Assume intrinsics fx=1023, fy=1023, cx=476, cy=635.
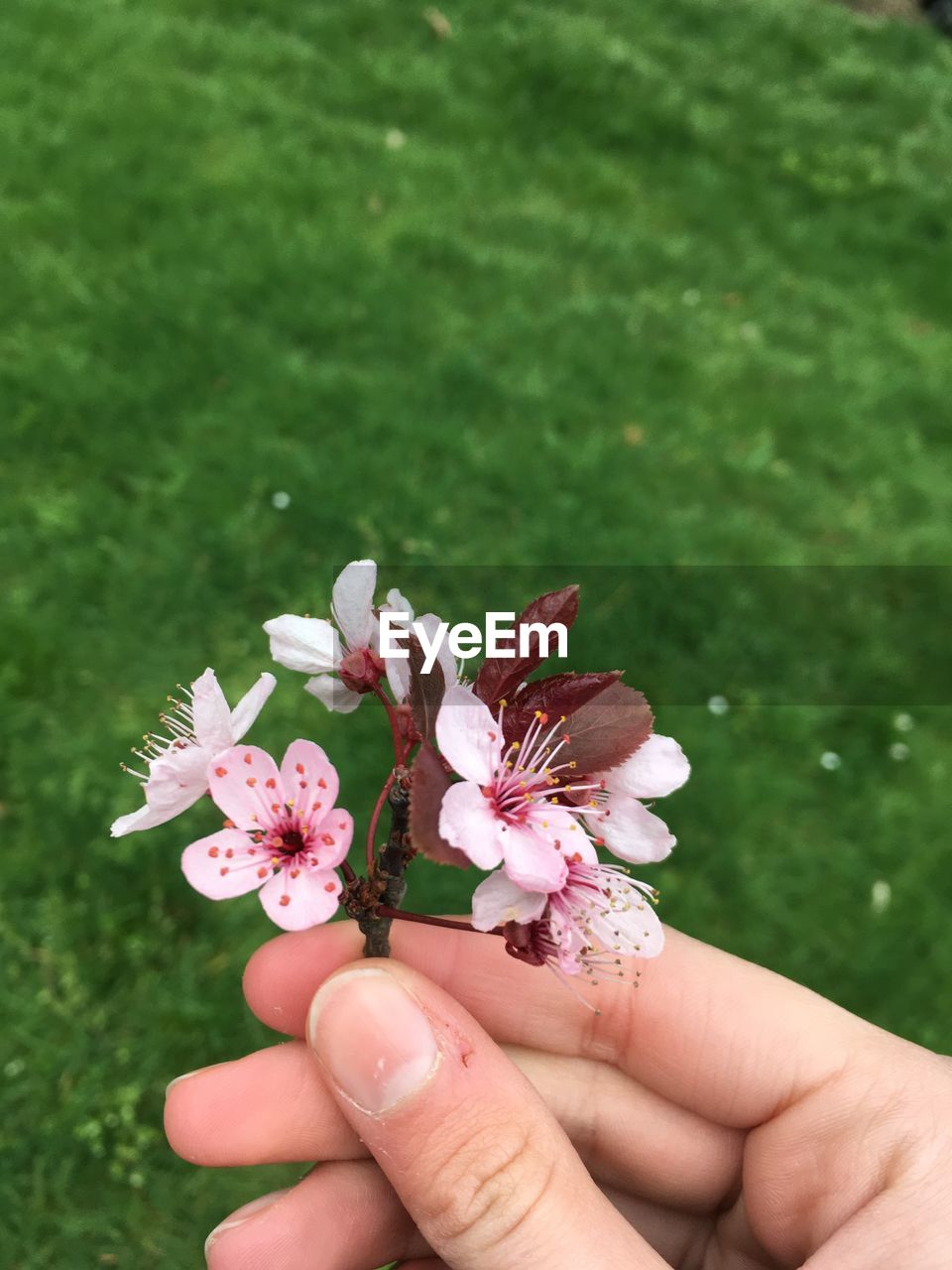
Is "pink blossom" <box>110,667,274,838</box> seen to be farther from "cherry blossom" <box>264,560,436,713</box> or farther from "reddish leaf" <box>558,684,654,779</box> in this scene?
"reddish leaf" <box>558,684,654,779</box>

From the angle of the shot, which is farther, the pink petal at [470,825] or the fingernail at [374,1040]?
the fingernail at [374,1040]

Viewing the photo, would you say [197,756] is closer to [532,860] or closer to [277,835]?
[277,835]

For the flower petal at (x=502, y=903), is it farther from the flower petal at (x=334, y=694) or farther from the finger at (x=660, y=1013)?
the finger at (x=660, y=1013)

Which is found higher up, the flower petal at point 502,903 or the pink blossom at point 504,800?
the pink blossom at point 504,800

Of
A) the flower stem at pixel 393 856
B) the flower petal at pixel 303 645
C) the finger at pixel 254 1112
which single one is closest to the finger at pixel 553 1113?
the finger at pixel 254 1112

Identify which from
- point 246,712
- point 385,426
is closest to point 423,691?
point 246,712

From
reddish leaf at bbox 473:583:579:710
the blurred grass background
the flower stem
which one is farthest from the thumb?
the blurred grass background
